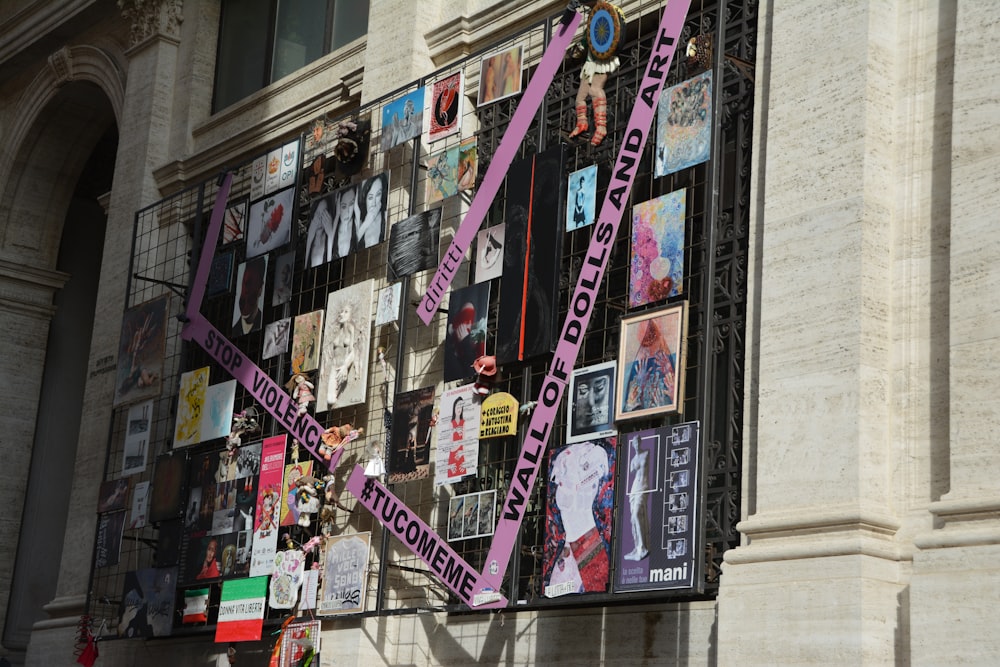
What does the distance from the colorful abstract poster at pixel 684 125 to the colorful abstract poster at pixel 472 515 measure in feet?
11.0

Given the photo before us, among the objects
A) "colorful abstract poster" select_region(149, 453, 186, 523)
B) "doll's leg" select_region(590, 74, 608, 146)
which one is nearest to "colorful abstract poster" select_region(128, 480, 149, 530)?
"colorful abstract poster" select_region(149, 453, 186, 523)

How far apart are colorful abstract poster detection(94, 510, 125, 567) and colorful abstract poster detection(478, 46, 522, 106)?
7.80 metres

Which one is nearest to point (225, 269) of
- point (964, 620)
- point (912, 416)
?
point (912, 416)

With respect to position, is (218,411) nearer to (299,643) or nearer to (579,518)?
(299,643)

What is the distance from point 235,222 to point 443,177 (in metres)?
4.34

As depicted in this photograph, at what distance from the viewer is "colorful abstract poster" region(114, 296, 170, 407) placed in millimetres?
19234

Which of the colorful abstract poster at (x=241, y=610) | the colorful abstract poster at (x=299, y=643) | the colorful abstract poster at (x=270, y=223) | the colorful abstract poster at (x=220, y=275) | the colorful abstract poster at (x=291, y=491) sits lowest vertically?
the colorful abstract poster at (x=299, y=643)

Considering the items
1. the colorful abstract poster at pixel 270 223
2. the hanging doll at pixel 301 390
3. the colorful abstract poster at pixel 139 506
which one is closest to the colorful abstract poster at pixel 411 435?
the hanging doll at pixel 301 390

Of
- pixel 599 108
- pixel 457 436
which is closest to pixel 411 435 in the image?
pixel 457 436

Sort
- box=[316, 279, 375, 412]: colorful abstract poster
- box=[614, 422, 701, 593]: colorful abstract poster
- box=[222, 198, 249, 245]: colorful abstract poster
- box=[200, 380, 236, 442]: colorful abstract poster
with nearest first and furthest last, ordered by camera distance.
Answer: box=[614, 422, 701, 593]: colorful abstract poster → box=[316, 279, 375, 412]: colorful abstract poster → box=[200, 380, 236, 442]: colorful abstract poster → box=[222, 198, 249, 245]: colorful abstract poster

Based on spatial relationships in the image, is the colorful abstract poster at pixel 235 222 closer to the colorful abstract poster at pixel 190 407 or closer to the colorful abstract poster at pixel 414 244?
the colorful abstract poster at pixel 190 407

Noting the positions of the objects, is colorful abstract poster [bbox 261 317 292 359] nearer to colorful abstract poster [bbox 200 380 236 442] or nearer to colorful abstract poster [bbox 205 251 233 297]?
colorful abstract poster [bbox 200 380 236 442]

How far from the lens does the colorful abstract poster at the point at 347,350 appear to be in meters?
15.7

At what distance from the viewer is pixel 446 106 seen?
1529 cm
